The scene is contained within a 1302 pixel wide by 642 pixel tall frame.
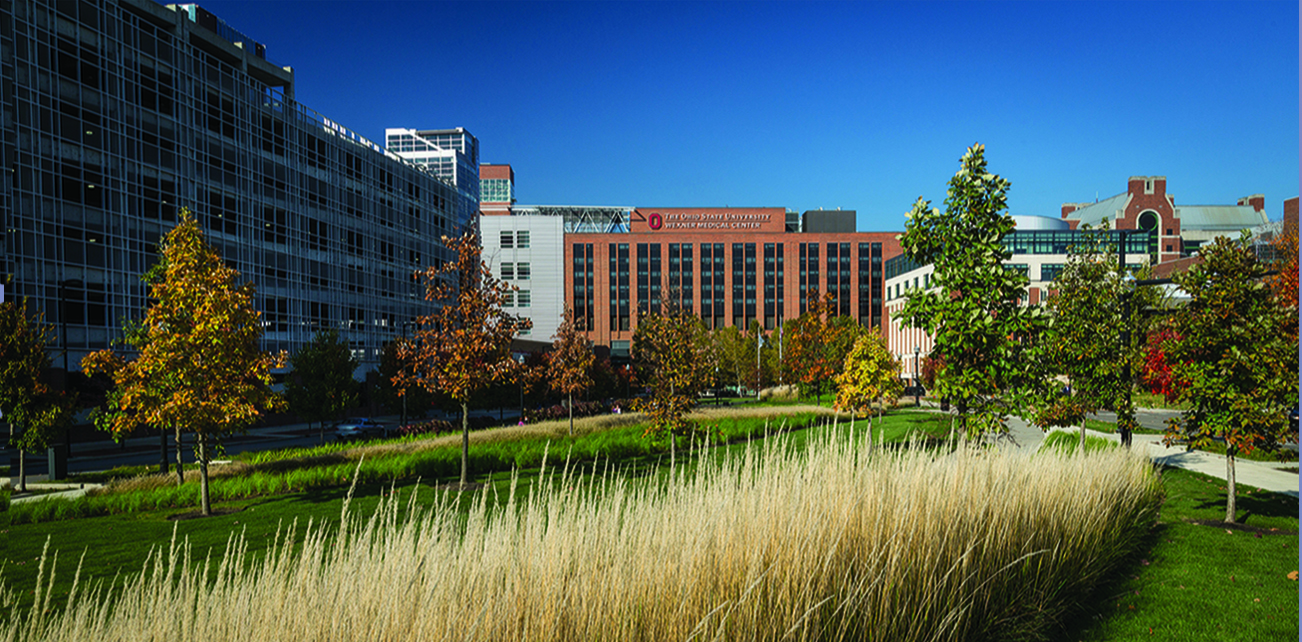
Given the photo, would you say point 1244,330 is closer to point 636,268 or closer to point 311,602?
point 311,602

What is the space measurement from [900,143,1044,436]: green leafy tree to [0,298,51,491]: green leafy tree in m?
21.9

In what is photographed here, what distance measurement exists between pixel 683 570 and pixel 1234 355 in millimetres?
11528

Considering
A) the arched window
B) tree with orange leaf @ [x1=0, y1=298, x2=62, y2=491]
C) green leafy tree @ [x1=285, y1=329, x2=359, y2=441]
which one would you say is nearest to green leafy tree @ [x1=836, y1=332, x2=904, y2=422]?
green leafy tree @ [x1=285, y1=329, x2=359, y2=441]

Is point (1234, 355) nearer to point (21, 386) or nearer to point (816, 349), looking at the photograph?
point (21, 386)

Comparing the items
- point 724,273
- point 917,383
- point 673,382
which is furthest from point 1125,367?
point 724,273

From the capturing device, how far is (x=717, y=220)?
373 feet

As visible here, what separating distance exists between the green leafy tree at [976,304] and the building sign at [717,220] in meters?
103

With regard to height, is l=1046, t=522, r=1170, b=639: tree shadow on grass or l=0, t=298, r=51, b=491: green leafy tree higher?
l=0, t=298, r=51, b=491: green leafy tree

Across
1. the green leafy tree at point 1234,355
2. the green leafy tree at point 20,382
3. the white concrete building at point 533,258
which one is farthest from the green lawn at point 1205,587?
the white concrete building at point 533,258

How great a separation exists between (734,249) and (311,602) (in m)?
109

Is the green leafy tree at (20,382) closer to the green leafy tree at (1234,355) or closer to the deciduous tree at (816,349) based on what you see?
the green leafy tree at (1234,355)

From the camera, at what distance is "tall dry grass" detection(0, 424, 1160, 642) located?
10.6 feet

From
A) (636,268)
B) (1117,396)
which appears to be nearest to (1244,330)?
(1117,396)

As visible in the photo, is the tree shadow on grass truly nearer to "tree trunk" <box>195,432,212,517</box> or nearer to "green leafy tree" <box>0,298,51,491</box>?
"tree trunk" <box>195,432,212,517</box>
